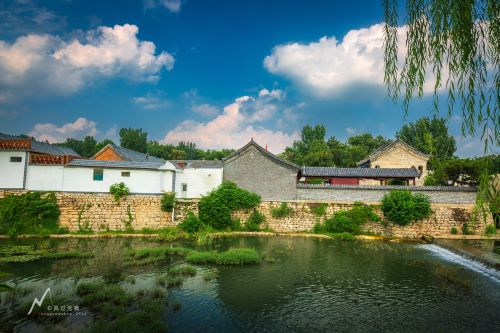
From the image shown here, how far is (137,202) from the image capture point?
19.5 m

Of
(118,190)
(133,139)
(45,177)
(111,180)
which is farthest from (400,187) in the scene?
(133,139)

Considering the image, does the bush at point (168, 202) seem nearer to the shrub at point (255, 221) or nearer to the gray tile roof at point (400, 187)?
the shrub at point (255, 221)

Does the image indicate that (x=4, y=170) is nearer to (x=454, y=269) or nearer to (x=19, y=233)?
(x=19, y=233)

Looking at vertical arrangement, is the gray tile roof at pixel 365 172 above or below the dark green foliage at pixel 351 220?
above

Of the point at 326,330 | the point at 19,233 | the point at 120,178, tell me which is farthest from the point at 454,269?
the point at 19,233

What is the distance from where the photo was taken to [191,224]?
19.1 m

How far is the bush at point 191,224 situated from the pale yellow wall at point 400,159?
21460 millimetres

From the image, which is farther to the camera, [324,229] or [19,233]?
[324,229]

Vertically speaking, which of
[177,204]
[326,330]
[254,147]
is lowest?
[326,330]

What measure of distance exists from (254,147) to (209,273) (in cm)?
1278

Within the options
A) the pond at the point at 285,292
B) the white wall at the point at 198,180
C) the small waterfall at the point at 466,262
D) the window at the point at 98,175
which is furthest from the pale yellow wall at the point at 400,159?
the window at the point at 98,175

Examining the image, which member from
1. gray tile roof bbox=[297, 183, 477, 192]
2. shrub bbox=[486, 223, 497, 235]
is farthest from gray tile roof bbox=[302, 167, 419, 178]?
shrub bbox=[486, 223, 497, 235]

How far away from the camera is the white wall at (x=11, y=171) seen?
1886cm

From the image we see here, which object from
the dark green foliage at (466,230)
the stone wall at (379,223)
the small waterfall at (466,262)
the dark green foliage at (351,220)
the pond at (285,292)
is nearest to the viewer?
the pond at (285,292)
